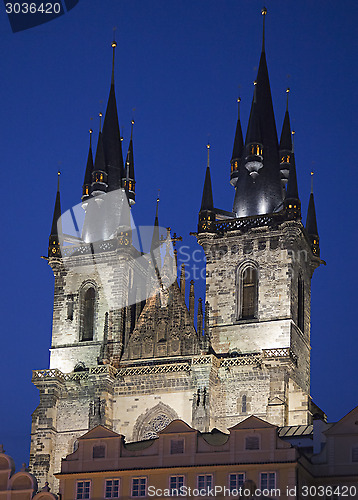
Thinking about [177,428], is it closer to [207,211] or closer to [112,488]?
[112,488]

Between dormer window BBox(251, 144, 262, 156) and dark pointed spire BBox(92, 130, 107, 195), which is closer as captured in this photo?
dormer window BBox(251, 144, 262, 156)

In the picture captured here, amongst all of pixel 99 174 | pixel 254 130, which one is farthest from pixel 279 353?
pixel 99 174

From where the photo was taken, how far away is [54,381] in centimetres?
7881

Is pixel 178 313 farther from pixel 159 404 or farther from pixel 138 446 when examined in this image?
Result: pixel 138 446

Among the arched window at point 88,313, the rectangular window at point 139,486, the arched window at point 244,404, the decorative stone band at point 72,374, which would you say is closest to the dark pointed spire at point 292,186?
the arched window at point 244,404

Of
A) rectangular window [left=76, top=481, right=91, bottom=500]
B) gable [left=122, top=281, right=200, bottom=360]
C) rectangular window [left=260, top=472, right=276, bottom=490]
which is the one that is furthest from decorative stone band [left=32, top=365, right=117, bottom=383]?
rectangular window [left=260, top=472, right=276, bottom=490]

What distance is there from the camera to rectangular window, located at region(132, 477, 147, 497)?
5644 centimetres

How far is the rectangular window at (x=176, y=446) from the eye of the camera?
5731cm

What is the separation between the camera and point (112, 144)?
8906 cm

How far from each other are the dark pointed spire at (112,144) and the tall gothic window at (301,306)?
567 inches

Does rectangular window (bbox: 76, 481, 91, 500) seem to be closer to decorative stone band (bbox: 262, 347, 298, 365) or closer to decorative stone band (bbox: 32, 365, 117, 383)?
decorative stone band (bbox: 262, 347, 298, 365)

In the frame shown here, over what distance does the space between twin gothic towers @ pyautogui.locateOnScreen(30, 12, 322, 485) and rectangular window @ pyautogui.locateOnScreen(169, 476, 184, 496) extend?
708 inches

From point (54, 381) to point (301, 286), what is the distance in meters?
16.1

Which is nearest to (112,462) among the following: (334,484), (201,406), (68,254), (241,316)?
(334,484)
